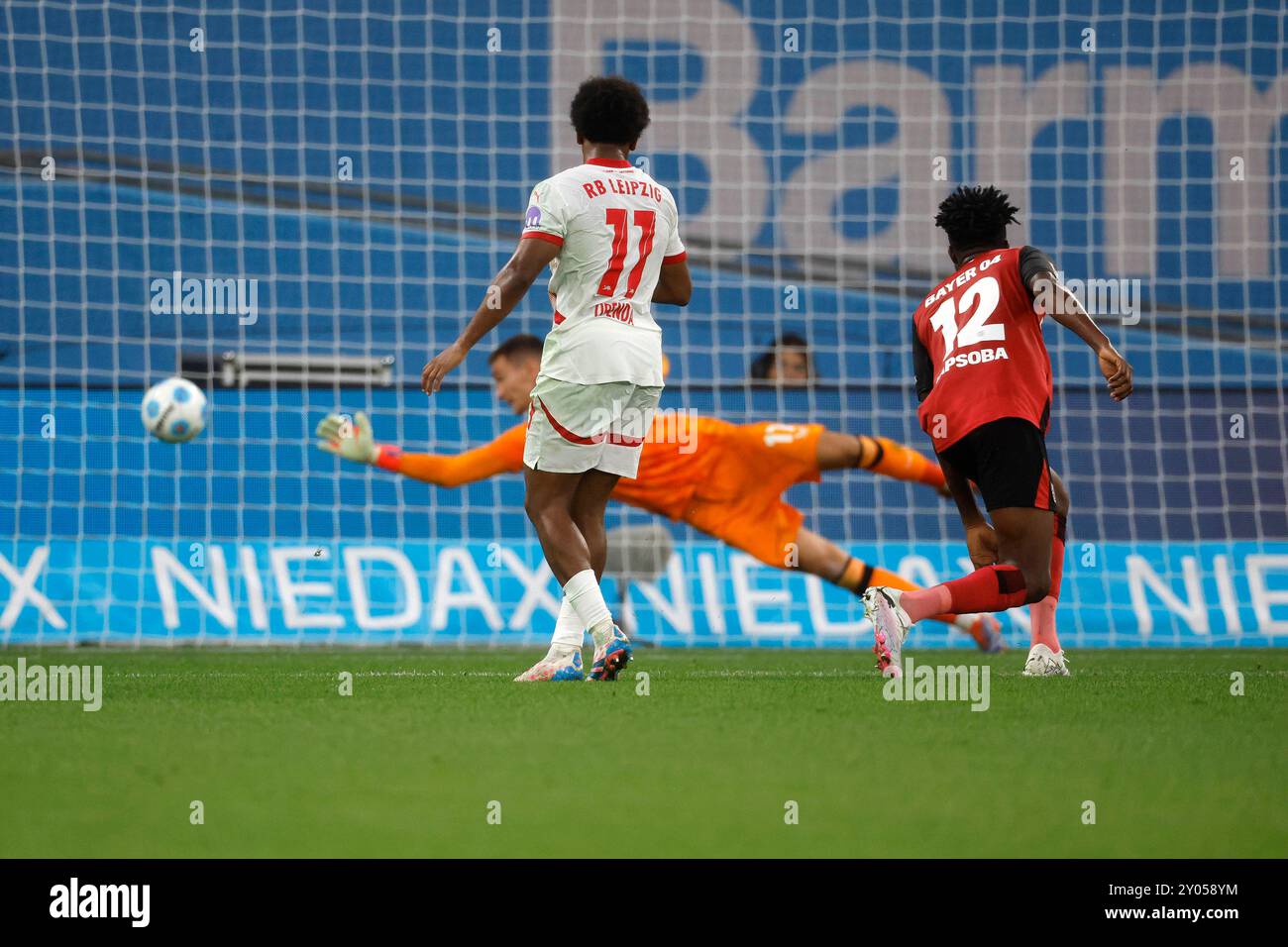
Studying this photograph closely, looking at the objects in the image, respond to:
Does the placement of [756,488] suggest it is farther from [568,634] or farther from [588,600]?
[588,600]

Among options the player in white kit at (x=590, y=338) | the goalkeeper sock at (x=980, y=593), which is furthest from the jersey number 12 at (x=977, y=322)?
the player in white kit at (x=590, y=338)

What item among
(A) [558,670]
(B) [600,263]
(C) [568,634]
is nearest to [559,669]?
(A) [558,670]

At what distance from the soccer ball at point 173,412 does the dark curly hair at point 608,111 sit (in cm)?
303

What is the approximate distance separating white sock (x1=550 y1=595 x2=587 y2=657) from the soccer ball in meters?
2.92

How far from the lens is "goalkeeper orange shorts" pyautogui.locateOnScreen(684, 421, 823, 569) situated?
302 inches

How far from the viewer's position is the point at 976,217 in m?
5.46

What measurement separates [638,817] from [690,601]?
5949 millimetres

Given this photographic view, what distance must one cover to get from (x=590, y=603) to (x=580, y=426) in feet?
1.80

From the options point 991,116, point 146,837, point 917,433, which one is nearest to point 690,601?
point 917,433

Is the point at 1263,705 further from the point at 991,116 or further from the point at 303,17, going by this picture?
the point at 303,17

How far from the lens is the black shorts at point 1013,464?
511cm

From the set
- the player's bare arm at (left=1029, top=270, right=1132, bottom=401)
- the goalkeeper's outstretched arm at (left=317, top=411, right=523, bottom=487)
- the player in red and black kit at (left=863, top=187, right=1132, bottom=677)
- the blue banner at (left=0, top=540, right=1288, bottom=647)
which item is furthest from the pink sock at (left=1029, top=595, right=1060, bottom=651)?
the blue banner at (left=0, top=540, right=1288, bottom=647)

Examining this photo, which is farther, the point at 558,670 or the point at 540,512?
the point at 558,670

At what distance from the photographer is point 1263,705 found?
468 centimetres
